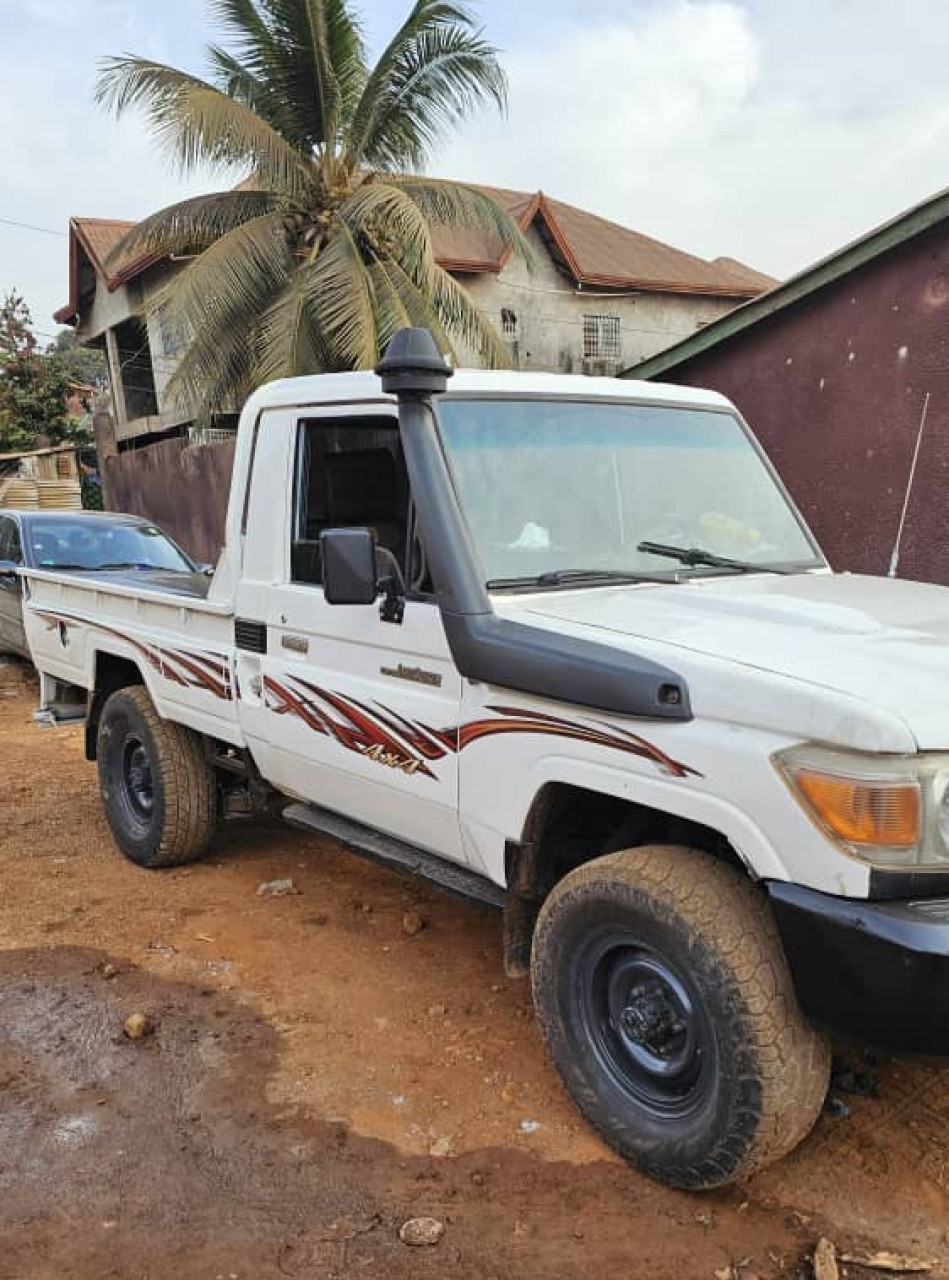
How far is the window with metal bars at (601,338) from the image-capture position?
886 inches

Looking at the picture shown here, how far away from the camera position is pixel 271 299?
1402 centimetres

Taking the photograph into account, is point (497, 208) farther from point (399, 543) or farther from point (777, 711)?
point (777, 711)

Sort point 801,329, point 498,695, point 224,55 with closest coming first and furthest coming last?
point 498,695 < point 801,329 < point 224,55

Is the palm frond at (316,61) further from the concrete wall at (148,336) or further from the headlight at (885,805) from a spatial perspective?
the headlight at (885,805)

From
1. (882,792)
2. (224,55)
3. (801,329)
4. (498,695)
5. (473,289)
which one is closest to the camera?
(882,792)

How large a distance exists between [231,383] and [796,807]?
13363 millimetres

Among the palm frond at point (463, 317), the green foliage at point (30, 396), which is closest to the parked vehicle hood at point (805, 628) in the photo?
the palm frond at point (463, 317)

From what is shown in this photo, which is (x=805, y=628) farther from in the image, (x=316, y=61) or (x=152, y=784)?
(x=316, y=61)

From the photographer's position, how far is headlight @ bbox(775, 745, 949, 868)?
2184 millimetres

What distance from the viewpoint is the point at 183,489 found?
55.0 ft

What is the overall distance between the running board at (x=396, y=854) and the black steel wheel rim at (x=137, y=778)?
1336 mm

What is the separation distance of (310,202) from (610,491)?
12386 millimetres

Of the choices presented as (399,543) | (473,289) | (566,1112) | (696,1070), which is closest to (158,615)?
(399,543)

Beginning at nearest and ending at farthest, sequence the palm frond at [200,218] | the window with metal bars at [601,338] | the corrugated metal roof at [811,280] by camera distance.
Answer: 1. the corrugated metal roof at [811,280]
2. the palm frond at [200,218]
3. the window with metal bars at [601,338]
